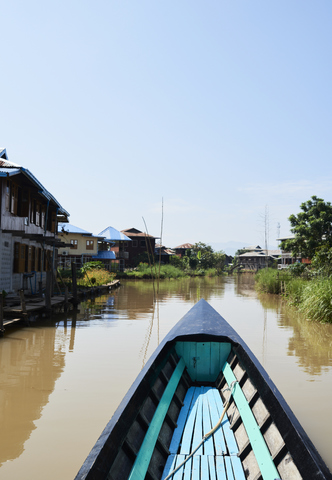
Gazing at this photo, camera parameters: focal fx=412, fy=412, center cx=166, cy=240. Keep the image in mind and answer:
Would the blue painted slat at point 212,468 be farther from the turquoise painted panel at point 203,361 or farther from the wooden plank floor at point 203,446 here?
the turquoise painted panel at point 203,361

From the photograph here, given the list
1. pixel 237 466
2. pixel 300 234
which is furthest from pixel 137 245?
pixel 237 466

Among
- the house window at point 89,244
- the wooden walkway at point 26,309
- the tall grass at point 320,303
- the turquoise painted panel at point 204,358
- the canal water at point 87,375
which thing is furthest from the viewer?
the house window at point 89,244

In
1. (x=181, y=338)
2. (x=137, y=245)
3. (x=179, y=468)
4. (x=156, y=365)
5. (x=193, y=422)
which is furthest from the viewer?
(x=137, y=245)

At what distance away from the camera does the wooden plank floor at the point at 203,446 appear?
3898 mm

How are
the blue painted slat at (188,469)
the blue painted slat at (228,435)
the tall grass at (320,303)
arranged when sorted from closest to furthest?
1. the blue painted slat at (188,469)
2. the blue painted slat at (228,435)
3. the tall grass at (320,303)

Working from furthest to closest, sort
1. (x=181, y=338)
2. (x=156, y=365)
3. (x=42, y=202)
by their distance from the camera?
(x=42, y=202), (x=181, y=338), (x=156, y=365)

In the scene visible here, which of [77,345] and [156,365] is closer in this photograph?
[156,365]

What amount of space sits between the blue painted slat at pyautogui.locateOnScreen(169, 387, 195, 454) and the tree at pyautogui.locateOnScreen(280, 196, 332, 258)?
1056 inches

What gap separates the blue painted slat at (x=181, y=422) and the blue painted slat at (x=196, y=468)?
248 mm

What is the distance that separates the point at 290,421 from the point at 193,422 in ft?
5.39

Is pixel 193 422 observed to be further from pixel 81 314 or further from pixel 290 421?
pixel 81 314

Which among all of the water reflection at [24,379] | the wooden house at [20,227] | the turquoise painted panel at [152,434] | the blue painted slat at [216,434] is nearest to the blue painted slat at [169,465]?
the turquoise painted panel at [152,434]

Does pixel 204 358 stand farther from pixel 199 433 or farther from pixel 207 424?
pixel 199 433

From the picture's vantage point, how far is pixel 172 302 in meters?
24.9
